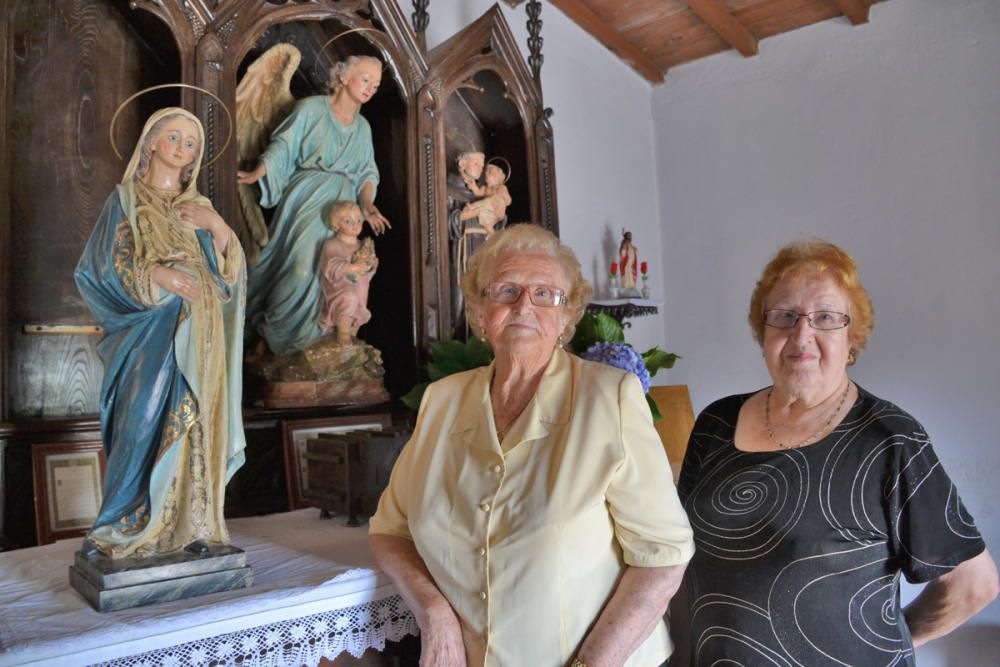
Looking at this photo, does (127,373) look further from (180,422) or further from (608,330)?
(608,330)

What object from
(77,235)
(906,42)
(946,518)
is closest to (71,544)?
(77,235)

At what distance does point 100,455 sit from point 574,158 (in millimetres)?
2814

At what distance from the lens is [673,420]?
2.96 meters

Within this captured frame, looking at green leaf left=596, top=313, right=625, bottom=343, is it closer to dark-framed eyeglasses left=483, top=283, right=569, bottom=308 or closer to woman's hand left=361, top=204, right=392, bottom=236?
woman's hand left=361, top=204, right=392, bottom=236

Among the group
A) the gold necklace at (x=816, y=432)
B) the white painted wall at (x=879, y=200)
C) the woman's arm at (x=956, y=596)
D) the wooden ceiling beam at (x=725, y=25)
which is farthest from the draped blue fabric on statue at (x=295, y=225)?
the white painted wall at (x=879, y=200)

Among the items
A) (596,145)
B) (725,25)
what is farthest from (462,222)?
(725,25)

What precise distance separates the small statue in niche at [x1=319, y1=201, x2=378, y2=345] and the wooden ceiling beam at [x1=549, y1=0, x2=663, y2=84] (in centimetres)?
224

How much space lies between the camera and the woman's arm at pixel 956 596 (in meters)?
1.25

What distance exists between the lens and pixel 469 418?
4.26 feet

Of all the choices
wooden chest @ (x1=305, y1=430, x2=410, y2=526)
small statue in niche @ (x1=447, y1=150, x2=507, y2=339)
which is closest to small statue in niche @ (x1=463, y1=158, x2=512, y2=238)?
small statue in niche @ (x1=447, y1=150, x2=507, y2=339)

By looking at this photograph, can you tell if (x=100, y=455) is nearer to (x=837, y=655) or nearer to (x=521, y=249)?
(x=521, y=249)

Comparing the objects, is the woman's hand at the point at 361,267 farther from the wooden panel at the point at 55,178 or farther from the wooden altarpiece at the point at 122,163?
the wooden panel at the point at 55,178

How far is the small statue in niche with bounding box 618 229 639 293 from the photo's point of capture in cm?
409

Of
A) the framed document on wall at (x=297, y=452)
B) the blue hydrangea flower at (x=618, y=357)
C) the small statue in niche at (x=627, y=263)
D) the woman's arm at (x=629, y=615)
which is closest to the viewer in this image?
the woman's arm at (x=629, y=615)
